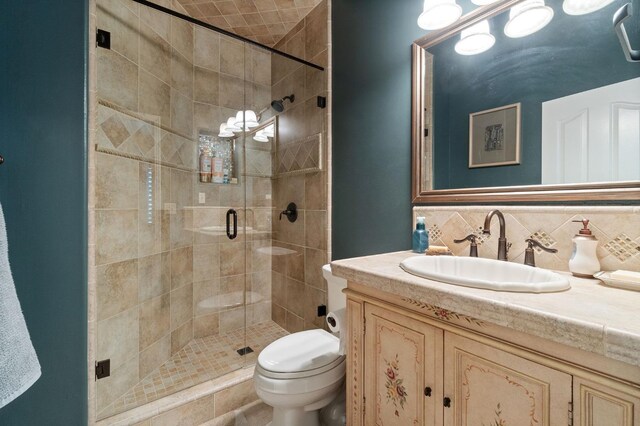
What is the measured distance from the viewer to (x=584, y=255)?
0.89m

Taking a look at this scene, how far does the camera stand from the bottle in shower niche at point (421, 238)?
1376 millimetres

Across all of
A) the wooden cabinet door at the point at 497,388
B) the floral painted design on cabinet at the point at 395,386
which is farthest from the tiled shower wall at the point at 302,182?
the wooden cabinet door at the point at 497,388

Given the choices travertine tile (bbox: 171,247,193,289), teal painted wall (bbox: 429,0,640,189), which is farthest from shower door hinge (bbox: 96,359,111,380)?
teal painted wall (bbox: 429,0,640,189)

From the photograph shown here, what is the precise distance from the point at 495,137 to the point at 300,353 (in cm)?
136

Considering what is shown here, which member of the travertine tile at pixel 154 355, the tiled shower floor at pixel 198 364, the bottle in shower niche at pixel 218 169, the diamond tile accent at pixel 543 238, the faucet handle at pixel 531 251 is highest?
the bottle in shower niche at pixel 218 169

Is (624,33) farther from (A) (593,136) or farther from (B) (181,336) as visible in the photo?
(B) (181,336)

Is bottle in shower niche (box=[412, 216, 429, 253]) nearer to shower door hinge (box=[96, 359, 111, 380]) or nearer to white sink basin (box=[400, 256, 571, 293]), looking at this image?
white sink basin (box=[400, 256, 571, 293])

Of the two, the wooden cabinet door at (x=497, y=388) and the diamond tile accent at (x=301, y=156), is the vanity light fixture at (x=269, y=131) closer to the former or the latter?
the diamond tile accent at (x=301, y=156)

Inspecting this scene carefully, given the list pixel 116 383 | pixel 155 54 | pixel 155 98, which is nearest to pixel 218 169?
pixel 155 98

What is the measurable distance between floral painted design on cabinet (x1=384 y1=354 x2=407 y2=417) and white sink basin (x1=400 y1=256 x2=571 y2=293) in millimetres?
324

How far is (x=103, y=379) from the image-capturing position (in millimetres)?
1447

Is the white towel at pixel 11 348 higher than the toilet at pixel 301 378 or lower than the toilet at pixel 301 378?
higher

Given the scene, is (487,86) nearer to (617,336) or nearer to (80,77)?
(617,336)

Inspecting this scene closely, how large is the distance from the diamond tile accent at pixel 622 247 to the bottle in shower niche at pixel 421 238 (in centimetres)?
63
